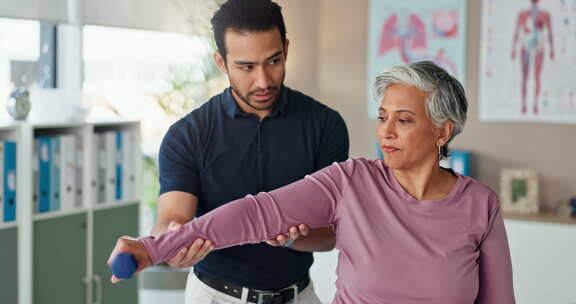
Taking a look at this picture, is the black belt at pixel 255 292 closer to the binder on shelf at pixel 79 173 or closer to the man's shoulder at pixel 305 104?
the man's shoulder at pixel 305 104

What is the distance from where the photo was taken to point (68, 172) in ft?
11.9

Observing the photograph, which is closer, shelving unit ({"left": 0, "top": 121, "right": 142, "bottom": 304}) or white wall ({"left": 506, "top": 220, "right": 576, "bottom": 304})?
shelving unit ({"left": 0, "top": 121, "right": 142, "bottom": 304})

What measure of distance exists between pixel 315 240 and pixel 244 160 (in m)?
0.30

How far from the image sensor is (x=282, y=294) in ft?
6.95

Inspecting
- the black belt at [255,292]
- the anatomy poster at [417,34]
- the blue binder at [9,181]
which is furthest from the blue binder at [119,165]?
the black belt at [255,292]

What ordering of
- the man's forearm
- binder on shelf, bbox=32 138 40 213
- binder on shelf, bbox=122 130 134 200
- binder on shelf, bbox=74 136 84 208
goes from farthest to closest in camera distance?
binder on shelf, bbox=122 130 134 200 < binder on shelf, bbox=74 136 84 208 < binder on shelf, bbox=32 138 40 213 < the man's forearm

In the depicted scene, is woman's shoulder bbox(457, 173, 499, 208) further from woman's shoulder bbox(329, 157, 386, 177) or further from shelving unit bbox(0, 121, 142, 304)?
shelving unit bbox(0, 121, 142, 304)

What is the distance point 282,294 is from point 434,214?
53 centimetres

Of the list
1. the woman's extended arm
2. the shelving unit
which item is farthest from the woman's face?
the shelving unit

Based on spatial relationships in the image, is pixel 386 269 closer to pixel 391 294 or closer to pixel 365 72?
pixel 391 294

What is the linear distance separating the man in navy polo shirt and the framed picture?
2.83 metres

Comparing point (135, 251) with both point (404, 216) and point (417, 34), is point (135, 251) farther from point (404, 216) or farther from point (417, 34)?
point (417, 34)

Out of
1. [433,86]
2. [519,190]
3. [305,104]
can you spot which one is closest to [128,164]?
[305,104]

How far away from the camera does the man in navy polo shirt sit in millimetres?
2047
